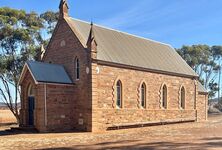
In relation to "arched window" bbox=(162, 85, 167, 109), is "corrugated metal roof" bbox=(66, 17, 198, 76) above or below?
above

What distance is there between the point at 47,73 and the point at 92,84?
12.7 ft

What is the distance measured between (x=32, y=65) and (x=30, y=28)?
51.4 ft

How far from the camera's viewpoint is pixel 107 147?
16.8m

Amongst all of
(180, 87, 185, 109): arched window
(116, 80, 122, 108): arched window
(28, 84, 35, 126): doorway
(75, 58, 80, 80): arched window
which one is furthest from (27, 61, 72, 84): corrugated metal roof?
(180, 87, 185, 109): arched window

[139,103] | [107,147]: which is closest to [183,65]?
[139,103]

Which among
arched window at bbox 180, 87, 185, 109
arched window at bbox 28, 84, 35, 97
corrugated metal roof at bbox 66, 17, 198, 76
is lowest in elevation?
arched window at bbox 180, 87, 185, 109

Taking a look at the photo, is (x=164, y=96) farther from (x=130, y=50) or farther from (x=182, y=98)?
(x=130, y=50)

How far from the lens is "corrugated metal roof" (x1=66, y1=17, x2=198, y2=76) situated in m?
29.9

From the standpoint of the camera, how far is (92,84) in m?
27.0

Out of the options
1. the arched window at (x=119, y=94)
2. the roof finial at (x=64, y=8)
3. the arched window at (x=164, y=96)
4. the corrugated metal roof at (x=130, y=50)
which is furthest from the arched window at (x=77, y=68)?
the arched window at (x=164, y=96)

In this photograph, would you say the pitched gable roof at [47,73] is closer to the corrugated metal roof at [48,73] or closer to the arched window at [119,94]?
the corrugated metal roof at [48,73]

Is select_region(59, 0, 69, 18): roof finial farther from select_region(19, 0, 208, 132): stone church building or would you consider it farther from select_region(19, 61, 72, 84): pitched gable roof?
select_region(19, 61, 72, 84): pitched gable roof

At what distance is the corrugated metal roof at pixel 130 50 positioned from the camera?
29875 millimetres

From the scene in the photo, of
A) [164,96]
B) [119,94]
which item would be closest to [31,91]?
[119,94]
